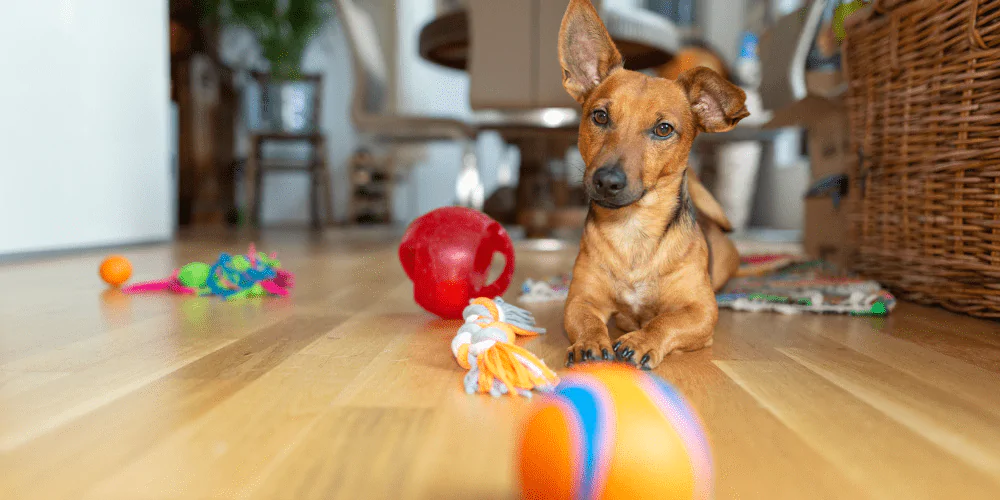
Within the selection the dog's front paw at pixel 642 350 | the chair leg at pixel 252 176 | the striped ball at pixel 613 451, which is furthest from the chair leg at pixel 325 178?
the striped ball at pixel 613 451

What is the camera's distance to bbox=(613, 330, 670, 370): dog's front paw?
108 cm

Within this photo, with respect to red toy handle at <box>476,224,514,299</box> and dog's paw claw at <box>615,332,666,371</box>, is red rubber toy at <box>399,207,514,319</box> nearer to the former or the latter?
red toy handle at <box>476,224,514,299</box>

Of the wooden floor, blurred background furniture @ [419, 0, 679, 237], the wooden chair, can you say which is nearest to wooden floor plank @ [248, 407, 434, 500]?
the wooden floor

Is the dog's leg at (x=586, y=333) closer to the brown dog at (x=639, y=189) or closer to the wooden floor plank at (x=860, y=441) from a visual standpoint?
the brown dog at (x=639, y=189)

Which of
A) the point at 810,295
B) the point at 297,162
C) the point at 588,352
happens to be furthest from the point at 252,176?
the point at 588,352

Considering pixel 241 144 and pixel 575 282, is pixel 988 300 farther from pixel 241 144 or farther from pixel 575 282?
pixel 241 144

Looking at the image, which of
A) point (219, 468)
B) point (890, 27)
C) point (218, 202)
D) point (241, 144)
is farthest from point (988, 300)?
point (241, 144)

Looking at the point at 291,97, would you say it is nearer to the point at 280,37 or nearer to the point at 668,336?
the point at 280,37

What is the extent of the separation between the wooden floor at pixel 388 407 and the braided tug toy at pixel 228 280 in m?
0.30

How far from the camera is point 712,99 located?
1.35 m

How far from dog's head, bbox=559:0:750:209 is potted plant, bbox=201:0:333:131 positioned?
5639 mm

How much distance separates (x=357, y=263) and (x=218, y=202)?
4.22 m

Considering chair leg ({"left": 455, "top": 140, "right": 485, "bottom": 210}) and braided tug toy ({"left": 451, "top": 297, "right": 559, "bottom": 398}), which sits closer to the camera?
braided tug toy ({"left": 451, "top": 297, "right": 559, "bottom": 398})

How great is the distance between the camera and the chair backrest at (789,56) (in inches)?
118
